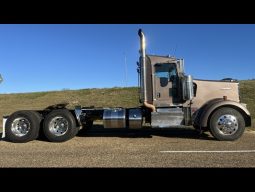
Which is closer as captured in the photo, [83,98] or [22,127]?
[22,127]

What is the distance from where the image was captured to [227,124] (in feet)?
42.0

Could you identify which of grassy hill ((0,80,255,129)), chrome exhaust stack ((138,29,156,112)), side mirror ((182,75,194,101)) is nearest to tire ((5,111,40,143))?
chrome exhaust stack ((138,29,156,112))

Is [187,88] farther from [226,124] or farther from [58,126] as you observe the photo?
[58,126]

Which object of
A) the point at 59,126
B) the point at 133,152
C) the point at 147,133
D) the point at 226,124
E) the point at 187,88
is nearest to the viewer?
the point at 133,152

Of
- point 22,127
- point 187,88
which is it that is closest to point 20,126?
point 22,127

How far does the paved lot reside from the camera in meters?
8.95

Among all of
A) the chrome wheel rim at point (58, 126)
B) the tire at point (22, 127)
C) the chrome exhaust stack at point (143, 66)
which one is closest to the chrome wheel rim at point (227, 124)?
the chrome exhaust stack at point (143, 66)

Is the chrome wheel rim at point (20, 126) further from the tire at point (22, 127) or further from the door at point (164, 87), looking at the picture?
the door at point (164, 87)

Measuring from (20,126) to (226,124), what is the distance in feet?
20.5
